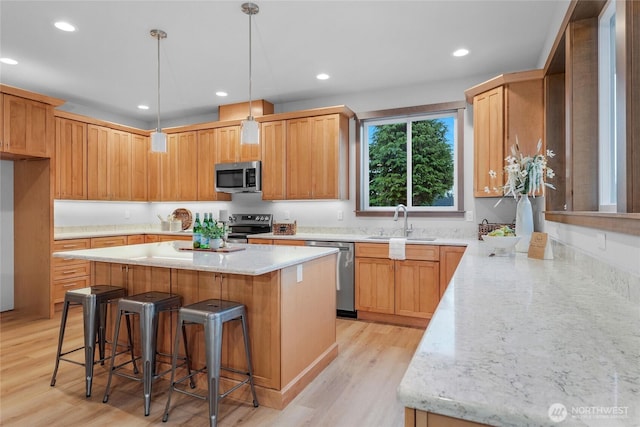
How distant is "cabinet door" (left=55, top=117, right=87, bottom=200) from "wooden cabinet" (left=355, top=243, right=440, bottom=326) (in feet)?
12.4

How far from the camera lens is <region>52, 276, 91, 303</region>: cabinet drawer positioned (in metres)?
4.31

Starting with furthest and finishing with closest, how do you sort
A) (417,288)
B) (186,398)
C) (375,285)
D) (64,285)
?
1. (64,285)
2. (375,285)
3. (417,288)
4. (186,398)

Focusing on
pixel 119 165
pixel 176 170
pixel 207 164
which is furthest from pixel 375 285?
pixel 119 165

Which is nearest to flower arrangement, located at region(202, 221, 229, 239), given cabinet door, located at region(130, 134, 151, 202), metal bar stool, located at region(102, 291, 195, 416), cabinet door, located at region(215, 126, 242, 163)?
metal bar stool, located at region(102, 291, 195, 416)

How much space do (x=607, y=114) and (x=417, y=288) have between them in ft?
7.44

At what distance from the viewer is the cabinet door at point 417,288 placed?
374cm

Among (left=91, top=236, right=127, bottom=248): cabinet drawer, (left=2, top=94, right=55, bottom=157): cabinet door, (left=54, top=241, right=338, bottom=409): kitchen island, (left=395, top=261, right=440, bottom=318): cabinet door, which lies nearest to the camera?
(left=54, top=241, right=338, bottom=409): kitchen island

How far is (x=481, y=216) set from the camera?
13.6 ft

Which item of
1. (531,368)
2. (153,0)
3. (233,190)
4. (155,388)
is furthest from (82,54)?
(531,368)

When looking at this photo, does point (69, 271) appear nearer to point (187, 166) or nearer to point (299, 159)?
point (187, 166)

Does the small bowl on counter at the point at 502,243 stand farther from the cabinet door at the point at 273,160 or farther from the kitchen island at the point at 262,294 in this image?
the cabinet door at the point at 273,160
